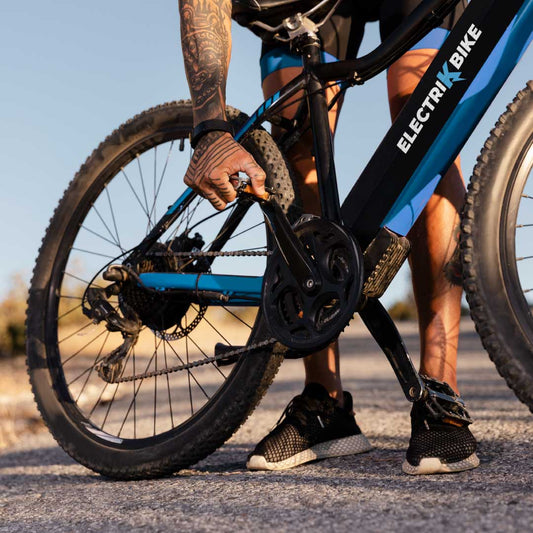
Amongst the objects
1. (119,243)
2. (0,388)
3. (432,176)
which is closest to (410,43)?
(432,176)

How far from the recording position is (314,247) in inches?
58.0

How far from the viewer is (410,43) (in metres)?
1.50

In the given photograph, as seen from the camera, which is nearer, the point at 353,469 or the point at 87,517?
the point at 87,517

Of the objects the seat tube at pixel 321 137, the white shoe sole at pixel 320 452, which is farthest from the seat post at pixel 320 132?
the white shoe sole at pixel 320 452

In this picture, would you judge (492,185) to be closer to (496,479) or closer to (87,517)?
(496,479)

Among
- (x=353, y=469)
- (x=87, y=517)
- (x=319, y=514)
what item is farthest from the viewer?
(x=353, y=469)

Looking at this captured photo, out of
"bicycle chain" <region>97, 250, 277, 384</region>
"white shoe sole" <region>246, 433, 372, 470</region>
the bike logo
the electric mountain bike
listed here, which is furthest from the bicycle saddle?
"white shoe sole" <region>246, 433, 372, 470</region>

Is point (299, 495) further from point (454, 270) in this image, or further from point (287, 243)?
point (454, 270)

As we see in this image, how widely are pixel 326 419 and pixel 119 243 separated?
0.95 meters

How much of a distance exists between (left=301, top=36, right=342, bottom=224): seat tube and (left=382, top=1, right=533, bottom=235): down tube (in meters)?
0.16

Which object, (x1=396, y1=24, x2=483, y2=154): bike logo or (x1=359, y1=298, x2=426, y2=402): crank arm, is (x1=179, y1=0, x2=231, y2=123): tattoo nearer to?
(x1=396, y1=24, x2=483, y2=154): bike logo

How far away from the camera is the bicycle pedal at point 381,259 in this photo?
55.0 inches

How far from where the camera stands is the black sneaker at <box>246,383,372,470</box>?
1.68 metres

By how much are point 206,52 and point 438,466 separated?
1.17m
